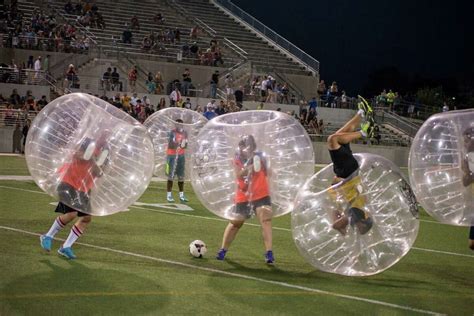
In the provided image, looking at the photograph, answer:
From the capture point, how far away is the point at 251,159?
30.0 ft

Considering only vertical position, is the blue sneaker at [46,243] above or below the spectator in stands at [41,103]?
below

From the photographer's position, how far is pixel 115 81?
32812mm

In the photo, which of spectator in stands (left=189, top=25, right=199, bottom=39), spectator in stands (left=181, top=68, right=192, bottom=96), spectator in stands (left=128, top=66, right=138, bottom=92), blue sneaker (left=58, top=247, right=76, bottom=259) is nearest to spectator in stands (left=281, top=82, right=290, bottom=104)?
spectator in stands (left=181, top=68, right=192, bottom=96)

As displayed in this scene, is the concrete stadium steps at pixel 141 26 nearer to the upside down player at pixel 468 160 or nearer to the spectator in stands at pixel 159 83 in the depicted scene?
the spectator in stands at pixel 159 83

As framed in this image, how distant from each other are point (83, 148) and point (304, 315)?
3.29 meters

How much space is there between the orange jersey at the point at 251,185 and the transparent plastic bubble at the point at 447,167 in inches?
80.9

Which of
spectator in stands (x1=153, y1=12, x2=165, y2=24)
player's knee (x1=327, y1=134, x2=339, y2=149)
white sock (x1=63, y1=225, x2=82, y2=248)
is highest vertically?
spectator in stands (x1=153, y1=12, x2=165, y2=24)

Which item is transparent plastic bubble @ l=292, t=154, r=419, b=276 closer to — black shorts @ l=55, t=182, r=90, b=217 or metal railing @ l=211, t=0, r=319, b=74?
black shorts @ l=55, t=182, r=90, b=217

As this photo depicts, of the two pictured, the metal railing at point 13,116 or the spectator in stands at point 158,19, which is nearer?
the metal railing at point 13,116

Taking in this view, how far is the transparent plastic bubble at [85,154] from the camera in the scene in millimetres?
8773

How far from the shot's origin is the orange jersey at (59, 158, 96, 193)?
345 inches

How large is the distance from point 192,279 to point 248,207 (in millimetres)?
1265

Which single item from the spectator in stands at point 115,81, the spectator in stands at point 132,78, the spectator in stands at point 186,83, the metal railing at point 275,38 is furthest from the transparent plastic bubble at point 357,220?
the metal railing at point 275,38

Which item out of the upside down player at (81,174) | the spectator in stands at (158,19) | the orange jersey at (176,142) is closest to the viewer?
the upside down player at (81,174)
